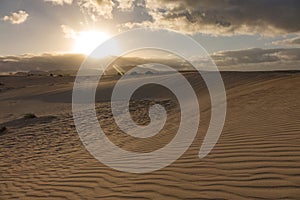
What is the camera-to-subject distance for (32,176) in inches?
262

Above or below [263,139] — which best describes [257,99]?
above

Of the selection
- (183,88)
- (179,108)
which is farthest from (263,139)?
(183,88)

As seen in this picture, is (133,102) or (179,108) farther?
(133,102)

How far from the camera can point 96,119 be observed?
1315 cm

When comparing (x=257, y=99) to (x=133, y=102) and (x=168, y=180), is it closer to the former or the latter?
(x=133, y=102)

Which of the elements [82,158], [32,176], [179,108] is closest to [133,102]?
[179,108]

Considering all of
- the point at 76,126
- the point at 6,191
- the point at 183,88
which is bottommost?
the point at 6,191

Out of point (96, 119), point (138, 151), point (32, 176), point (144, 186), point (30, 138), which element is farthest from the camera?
point (96, 119)

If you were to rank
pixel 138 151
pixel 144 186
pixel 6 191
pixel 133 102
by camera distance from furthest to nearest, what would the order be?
pixel 133 102, pixel 138 151, pixel 6 191, pixel 144 186

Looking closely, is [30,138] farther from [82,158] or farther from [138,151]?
[138,151]

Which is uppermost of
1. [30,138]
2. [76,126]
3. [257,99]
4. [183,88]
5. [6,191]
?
[183,88]

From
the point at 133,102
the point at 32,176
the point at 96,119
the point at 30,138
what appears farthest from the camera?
the point at 133,102

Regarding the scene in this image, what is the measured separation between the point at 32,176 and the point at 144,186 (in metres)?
2.77

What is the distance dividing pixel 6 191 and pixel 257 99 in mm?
8928
